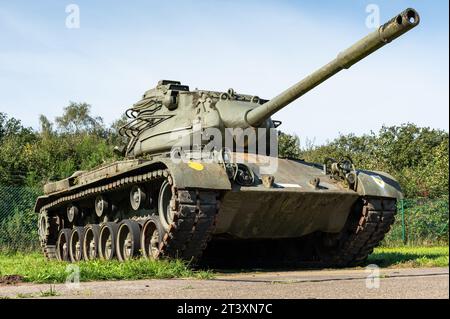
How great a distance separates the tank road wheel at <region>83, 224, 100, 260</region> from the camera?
43.9 ft

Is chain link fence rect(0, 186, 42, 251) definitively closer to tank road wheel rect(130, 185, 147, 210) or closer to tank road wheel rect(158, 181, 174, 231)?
tank road wheel rect(130, 185, 147, 210)

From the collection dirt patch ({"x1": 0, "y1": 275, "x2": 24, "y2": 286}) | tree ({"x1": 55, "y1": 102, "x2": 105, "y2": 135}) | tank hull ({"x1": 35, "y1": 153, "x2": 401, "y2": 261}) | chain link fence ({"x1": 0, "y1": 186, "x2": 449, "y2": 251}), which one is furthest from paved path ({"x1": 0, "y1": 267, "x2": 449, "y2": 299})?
tree ({"x1": 55, "y1": 102, "x2": 105, "y2": 135})

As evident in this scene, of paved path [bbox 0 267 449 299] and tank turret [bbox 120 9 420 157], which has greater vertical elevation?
tank turret [bbox 120 9 420 157]

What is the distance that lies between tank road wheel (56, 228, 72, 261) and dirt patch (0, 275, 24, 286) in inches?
269

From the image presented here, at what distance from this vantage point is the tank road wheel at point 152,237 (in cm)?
1058

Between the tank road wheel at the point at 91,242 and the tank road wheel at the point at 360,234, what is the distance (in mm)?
4440

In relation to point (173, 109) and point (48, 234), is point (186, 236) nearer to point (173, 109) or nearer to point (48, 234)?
point (173, 109)

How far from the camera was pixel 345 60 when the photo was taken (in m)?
9.15

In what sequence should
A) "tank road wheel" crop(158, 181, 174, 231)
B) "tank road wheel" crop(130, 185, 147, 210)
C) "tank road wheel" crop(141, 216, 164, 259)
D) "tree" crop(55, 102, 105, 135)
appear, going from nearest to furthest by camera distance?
1. "tank road wheel" crop(141, 216, 164, 259)
2. "tank road wheel" crop(158, 181, 174, 231)
3. "tank road wheel" crop(130, 185, 147, 210)
4. "tree" crop(55, 102, 105, 135)

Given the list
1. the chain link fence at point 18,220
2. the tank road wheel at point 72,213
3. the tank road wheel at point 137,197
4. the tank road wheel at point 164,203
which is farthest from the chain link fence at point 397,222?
the tank road wheel at point 164,203

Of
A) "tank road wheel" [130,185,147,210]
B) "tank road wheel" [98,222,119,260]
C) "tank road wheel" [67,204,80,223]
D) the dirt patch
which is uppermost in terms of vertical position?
"tank road wheel" [130,185,147,210]

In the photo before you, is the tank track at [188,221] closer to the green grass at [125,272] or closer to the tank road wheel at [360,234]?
the green grass at [125,272]
